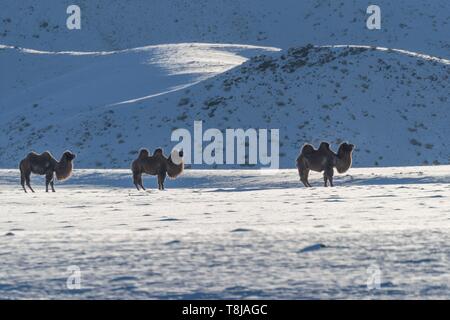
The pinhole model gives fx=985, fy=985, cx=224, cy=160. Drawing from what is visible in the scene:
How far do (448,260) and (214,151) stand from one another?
34.8 meters

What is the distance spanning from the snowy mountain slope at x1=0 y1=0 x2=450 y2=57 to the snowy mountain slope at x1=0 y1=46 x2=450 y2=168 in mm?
32213

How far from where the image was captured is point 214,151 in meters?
44.1

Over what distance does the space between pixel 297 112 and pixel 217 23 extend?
47673 mm

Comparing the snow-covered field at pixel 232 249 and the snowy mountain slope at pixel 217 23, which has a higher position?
the snowy mountain slope at pixel 217 23

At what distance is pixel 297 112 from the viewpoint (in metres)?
48.0

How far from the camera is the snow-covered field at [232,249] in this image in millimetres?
8391

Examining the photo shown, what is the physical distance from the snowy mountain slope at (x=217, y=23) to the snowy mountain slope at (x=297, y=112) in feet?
106

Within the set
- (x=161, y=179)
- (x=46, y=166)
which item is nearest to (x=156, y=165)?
(x=161, y=179)

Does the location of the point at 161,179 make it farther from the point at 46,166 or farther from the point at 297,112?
the point at 297,112

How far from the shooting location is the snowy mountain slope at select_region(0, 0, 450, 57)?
86.9 m
